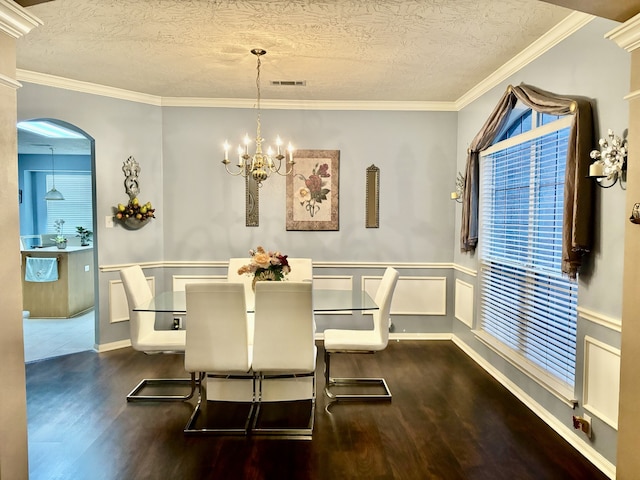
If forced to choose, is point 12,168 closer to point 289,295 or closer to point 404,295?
point 289,295

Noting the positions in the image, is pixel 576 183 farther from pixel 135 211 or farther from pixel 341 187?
pixel 135 211

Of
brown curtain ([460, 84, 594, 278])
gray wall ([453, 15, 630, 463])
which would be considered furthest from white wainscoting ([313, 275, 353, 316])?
brown curtain ([460, 84, 594, 278])

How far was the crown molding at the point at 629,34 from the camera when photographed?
1.73m

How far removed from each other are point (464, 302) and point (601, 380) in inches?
82.1

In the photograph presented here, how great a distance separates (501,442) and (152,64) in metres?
3.96

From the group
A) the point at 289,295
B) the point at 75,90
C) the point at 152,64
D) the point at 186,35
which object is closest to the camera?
the point at 289,295

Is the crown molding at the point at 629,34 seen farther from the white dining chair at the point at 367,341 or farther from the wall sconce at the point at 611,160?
the white dining chair at the point at 367,341

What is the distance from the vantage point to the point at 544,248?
9.76 ft

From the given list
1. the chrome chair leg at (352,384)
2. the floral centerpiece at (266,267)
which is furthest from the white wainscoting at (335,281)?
the floral centerpiece at (266,267)

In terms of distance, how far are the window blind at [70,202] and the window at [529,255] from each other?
7323 mm

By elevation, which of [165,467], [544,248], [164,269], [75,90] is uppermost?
[75,90]

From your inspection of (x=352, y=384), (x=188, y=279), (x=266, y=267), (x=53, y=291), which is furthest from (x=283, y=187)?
(x=53, y=291)

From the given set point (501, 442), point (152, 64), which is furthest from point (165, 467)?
point (152, 64)

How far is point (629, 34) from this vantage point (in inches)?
70.1
